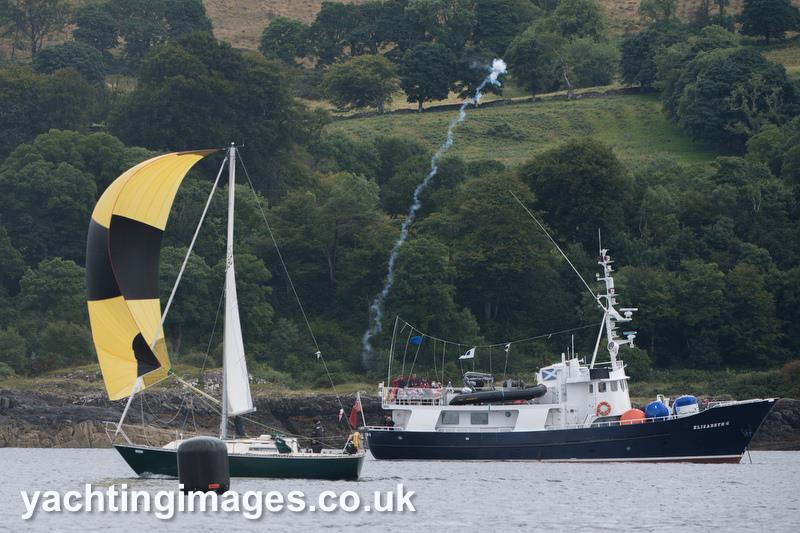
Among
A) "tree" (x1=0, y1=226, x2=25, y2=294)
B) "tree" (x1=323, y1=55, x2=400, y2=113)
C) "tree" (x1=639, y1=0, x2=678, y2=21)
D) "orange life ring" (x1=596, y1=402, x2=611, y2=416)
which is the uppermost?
"tree" (x1=639, y1=0, x2=678, y2=21)

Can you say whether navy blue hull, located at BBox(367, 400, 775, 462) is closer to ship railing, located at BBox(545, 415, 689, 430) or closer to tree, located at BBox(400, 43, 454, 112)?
ship railing, located at BBox(545, 415, 689, 430)

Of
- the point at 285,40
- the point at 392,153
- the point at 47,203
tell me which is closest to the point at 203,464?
the point at 47,203

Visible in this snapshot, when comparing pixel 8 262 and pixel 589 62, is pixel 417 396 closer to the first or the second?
pixel 8 262

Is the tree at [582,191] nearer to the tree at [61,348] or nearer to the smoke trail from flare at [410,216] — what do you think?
the smoke trail from flare at [410,216]

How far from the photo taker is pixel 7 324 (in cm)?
10206

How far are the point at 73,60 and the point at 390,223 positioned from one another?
5756 cm

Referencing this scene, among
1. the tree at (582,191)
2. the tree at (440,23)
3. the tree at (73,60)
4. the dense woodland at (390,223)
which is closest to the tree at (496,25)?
the tree at (440,23)

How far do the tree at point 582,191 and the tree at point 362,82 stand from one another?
47621mm

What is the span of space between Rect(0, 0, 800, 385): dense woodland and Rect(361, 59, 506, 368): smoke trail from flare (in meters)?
0.87

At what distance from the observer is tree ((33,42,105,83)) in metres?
156

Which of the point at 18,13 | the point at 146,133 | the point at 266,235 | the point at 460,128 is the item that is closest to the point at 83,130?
the point at 146,133

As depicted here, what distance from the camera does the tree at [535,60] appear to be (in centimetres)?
16512

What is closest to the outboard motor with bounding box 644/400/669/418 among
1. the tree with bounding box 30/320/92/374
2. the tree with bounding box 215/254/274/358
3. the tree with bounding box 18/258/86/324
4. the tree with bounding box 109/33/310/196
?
the tree with bounding box 215/254/274/358

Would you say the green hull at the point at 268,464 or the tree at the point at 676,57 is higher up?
the tree at the point at 676,57
